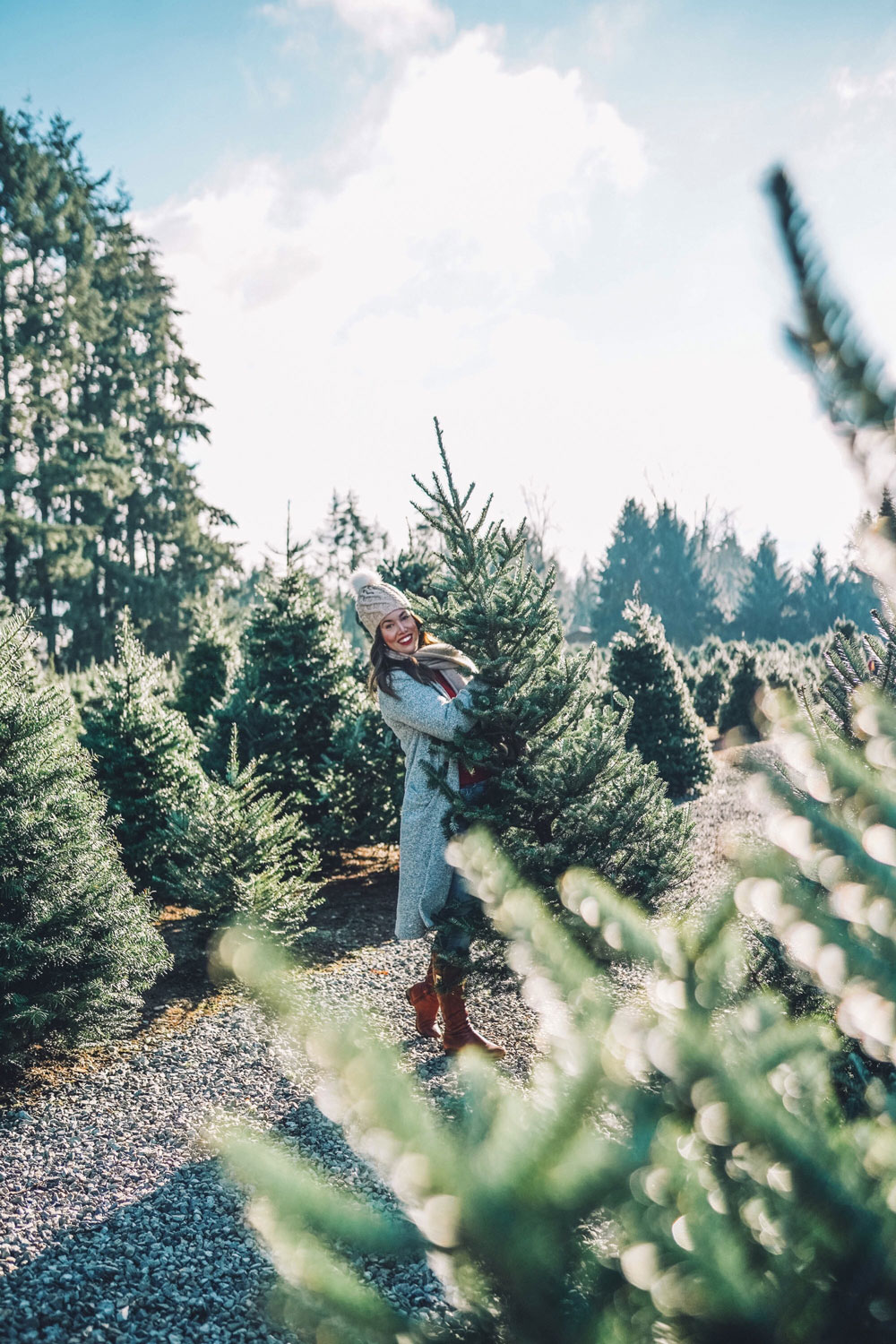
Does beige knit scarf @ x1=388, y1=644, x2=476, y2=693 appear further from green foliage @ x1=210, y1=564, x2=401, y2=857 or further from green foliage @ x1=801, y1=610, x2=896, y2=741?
green foliage @ x1=210, y1=564, x2=401, y2=857

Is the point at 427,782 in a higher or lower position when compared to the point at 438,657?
lower

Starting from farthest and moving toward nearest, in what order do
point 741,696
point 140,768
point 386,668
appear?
1. point 741,696
2. point 140,768
3. point 386,668

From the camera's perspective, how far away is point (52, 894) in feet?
12.9

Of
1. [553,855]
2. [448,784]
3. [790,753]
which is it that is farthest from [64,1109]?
[790,753]

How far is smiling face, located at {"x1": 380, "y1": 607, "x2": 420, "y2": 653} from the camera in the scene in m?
3.90

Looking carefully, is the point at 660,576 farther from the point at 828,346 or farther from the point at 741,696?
the point at 828,346

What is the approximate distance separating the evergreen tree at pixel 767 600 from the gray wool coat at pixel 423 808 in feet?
151

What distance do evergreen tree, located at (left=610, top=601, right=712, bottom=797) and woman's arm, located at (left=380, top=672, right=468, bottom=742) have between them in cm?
785

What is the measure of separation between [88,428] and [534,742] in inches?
931

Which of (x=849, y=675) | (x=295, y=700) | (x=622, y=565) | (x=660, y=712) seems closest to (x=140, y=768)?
(x=295, y=700)

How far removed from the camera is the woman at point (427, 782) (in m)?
3.67

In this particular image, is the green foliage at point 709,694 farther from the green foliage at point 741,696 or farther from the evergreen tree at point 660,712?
the evergreen tree at point 660,712

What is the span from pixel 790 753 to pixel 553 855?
3.05 m

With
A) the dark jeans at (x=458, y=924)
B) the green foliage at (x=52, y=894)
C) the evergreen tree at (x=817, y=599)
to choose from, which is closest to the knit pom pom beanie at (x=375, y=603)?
the dark jeans at (x=458, y=924)
